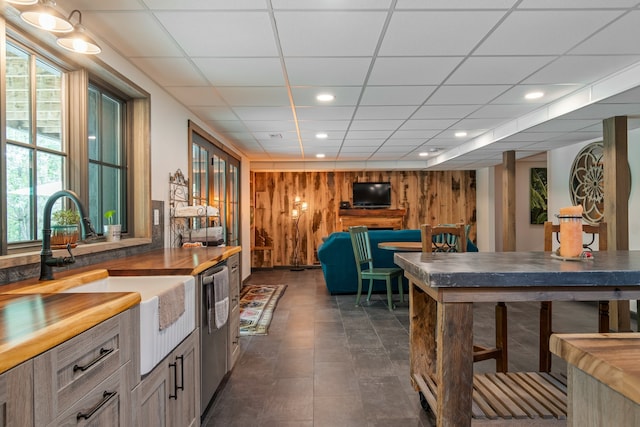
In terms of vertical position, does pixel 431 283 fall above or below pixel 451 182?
below

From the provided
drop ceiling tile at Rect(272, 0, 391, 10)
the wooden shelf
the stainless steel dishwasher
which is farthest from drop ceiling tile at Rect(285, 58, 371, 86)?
the wooden shelf

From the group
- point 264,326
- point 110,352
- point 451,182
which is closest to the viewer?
point 110,352

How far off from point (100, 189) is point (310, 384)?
80.3 inches

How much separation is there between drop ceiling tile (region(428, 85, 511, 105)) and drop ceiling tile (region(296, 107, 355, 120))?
35.7 inches

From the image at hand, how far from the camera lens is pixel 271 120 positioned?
14.6 feet

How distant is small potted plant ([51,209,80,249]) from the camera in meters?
1.73

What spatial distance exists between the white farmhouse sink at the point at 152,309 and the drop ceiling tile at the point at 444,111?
10.3 feet

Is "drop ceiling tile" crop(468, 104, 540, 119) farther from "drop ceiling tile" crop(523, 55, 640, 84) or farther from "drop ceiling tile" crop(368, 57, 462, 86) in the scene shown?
"drop ceiling tile" crop(368, 57, 462, 86)

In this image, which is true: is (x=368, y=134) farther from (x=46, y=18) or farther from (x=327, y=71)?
(x=46, y=18)

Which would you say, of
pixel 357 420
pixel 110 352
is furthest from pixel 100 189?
pixel 357 420

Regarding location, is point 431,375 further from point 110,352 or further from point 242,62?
point 242,62

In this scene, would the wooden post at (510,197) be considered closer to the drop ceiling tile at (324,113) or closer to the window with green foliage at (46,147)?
Result: the drop ceiling tile at (324,113)

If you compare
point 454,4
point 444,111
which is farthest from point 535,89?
point 454,4

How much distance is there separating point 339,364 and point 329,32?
2496 mm
